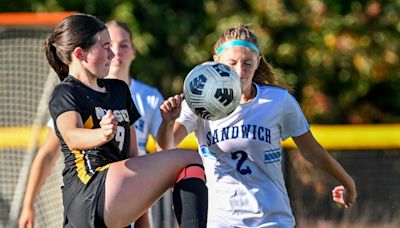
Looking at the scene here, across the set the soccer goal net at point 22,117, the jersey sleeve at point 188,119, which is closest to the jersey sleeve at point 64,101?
the jersey sleeve at point 188,119

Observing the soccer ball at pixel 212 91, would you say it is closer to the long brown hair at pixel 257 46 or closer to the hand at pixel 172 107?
the hand at pixel 172 107

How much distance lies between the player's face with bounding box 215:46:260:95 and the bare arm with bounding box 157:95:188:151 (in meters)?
0.39

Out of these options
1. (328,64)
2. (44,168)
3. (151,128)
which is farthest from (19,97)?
(328,64)

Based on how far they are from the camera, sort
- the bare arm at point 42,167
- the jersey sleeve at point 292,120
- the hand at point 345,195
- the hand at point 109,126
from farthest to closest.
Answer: the bare arm at point 42,167 → the hand at point 345,195 → the jersey sleeve at point 292,120 → the hand at point 109,126

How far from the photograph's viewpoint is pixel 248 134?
200 inches

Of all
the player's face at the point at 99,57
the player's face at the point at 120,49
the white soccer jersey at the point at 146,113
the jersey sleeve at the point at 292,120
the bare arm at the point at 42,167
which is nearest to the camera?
the player's face at the point at 99,57

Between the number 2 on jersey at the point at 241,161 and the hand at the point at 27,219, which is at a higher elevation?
the number 2 on jersey at the point at 241,161

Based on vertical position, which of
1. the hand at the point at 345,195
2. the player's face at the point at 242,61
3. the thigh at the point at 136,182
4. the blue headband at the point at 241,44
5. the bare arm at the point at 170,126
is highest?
the blue headband at the point at 241,44

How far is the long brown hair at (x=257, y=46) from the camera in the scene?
206 inches

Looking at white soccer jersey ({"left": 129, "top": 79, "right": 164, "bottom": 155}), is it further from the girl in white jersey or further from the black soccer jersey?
the black soccer jersey

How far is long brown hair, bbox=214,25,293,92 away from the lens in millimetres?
5230

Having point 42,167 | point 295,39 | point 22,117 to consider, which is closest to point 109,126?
point 42,167

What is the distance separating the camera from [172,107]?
15.7 ft

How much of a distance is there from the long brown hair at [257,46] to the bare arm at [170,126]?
46cm
